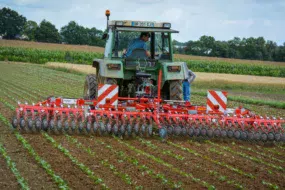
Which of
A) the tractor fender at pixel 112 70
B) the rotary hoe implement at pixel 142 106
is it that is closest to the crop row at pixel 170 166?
the rotary hoe implement at pixel 142 106

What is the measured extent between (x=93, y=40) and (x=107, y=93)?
5909 centimetres

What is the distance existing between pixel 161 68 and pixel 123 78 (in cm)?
79

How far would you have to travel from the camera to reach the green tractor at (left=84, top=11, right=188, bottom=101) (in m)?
9.73

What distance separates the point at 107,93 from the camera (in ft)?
29.8

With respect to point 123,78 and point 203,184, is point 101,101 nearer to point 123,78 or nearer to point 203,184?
point 123,78

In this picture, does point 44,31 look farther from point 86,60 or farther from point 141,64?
point 141,64

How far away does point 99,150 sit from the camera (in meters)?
7.69

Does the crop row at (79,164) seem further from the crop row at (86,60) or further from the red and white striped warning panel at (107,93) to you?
the crop row at (86,60)

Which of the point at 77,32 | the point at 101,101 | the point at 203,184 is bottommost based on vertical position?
the point at 203,184

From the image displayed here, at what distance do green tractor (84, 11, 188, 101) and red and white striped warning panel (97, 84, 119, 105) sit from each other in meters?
0.44

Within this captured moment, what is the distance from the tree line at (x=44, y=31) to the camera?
227 ft

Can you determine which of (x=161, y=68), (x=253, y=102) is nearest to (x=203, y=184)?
(x=161, y=68)

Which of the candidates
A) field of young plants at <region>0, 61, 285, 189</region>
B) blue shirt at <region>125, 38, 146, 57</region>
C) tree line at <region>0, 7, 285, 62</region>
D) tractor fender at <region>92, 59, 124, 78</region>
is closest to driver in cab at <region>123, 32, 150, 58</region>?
blue shirt at <region>125, 38, 146, 57</region>

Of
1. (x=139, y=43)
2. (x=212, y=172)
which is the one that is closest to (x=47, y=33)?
(x=139, y=43)
